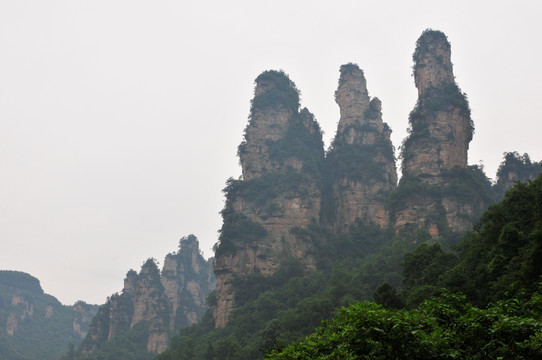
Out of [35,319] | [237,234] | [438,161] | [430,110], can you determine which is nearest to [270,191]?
[237,234]

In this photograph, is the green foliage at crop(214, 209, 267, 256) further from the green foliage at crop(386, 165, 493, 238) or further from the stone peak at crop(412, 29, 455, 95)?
the stone peak at crop(412, 29, 455, 95)

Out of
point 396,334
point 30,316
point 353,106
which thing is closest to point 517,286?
point 396,334

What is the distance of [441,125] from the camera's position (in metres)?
53.0

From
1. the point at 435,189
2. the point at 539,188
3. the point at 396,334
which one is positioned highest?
the point at 435,189

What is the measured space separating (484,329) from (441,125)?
4568cm

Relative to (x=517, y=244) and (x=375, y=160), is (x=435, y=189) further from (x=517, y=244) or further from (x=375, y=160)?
(x=517, y=244)

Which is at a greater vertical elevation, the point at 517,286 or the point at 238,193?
the point at 238,193

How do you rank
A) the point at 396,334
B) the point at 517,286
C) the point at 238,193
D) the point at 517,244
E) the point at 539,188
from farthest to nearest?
the point at 238,193, the point at 539,188, the point at 517,244, the point at 517,286, the point at 396,334

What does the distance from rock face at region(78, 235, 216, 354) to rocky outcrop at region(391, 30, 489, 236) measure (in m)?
46.5

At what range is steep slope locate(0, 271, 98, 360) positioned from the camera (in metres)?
108

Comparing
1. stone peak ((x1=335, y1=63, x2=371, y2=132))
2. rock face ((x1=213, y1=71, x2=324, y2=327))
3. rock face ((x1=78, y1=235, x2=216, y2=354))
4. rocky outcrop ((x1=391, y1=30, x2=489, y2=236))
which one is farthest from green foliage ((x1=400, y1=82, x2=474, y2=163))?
rock face ((x1=78, y1=235, x2=216, y2=354))

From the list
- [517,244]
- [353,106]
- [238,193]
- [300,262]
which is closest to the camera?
[517,244]

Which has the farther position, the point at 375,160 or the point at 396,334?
the point at 375,160

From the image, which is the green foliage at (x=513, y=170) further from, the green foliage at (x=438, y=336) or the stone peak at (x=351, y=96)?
the green foliage at (x=438, y=336)
